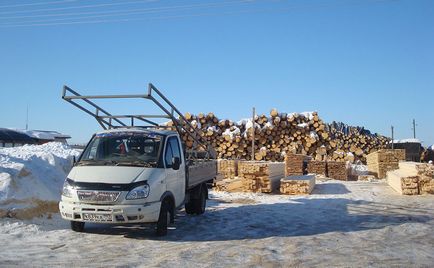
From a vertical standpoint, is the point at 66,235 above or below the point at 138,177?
below

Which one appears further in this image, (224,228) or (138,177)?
(224,228)

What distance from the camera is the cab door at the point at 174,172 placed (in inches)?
357

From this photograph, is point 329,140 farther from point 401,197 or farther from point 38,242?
point 38,242

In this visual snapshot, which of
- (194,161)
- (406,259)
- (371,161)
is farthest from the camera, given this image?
(371,161)

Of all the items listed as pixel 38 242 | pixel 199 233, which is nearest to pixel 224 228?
pixel 199 233

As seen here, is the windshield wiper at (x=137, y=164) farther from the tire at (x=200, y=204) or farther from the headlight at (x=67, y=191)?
the tire at (x=200, y=204)

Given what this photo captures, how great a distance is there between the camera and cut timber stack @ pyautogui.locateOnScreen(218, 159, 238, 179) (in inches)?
846

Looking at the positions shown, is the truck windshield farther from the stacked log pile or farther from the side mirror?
the stacked log pile

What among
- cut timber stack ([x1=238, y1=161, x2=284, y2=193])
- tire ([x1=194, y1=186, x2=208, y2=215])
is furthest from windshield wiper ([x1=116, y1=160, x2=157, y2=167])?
cut timber stack ([x1=238, y1=161, x2=284, y2=193])

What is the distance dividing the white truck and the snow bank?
1.98 m

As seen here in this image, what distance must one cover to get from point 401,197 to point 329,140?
11146mm

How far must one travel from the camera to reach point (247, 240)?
27.6ft

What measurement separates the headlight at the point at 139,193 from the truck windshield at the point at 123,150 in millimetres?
656

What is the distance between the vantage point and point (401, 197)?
1602 centimetres
